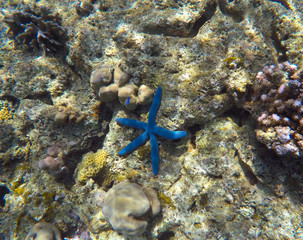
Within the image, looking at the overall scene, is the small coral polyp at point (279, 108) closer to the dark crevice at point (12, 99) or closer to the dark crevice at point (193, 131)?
the dark crevice at point (193, 131)

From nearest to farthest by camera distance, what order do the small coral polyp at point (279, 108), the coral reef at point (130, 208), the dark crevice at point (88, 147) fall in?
the small coral polyp at point (279, 108) < the coral reef at point (130, 208) < the dark crevice at point (88, 147)

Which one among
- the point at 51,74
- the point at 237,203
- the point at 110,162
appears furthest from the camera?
the point at 51,74

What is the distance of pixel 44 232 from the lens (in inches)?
130

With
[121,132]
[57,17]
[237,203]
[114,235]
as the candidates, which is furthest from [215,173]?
[57,17]

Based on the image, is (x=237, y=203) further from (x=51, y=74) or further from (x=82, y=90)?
(x=51, y=74)

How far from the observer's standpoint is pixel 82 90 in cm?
385

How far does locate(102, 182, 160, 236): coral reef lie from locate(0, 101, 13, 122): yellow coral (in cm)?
337

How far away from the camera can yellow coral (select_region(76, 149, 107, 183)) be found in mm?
3375

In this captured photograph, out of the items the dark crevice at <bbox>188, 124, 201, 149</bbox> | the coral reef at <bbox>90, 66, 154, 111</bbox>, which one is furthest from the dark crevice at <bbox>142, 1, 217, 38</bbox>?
the dark crevice at <bbox>188, 124, 201, 149</bbox>

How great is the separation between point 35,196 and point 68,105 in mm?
2006

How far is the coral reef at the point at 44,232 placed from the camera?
3.27 m

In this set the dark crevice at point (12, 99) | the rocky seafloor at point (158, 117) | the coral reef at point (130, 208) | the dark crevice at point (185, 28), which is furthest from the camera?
the dark crevice at point (12, 99)

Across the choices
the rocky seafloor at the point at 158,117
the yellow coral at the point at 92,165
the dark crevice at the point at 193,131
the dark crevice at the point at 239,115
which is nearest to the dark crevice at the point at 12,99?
the rocky seafloor at the point at 158,117

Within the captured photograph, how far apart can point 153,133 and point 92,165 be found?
4.68 ft
